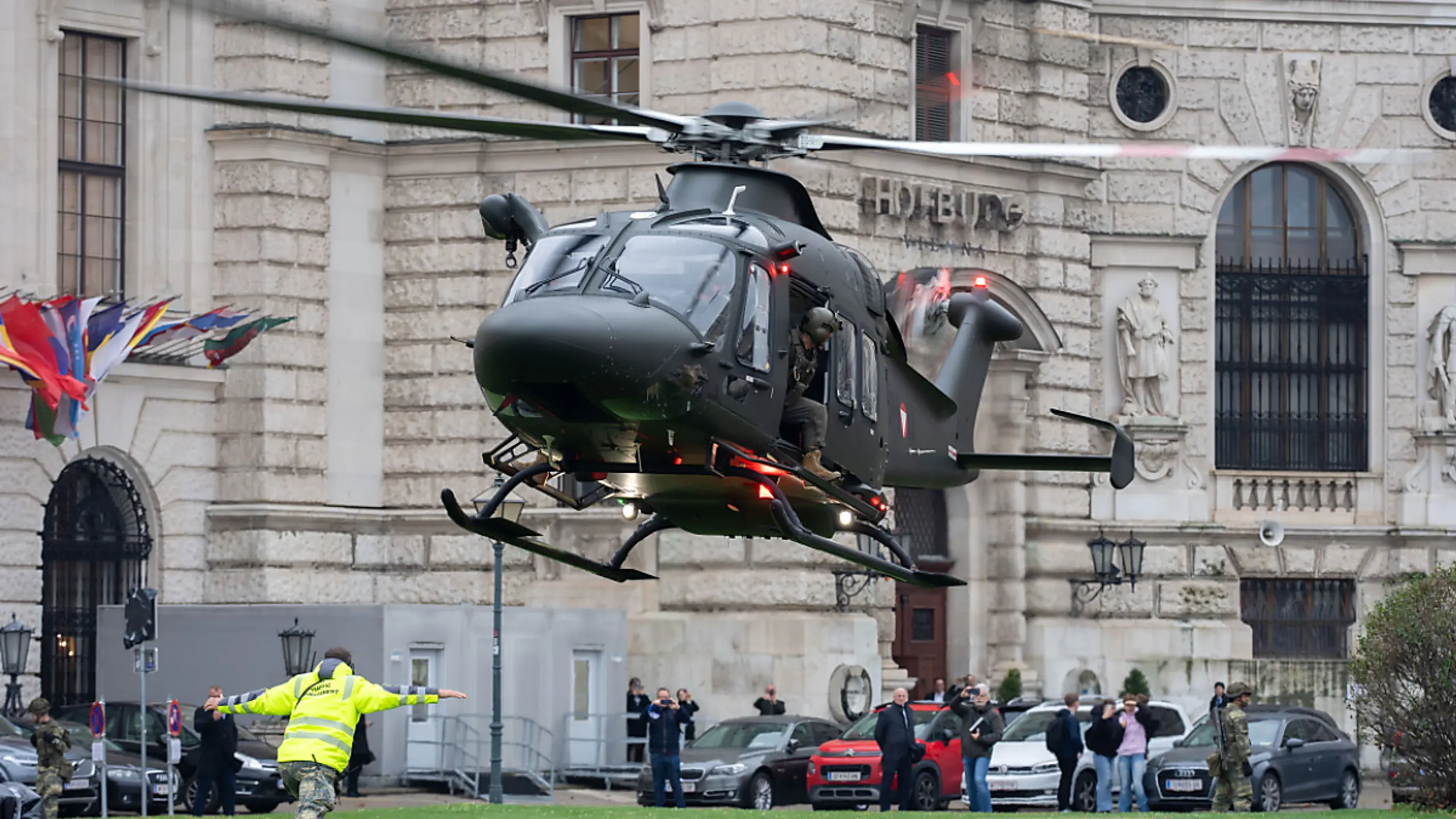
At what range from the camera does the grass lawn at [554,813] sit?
26.5 m

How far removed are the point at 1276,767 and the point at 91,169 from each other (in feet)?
59.7

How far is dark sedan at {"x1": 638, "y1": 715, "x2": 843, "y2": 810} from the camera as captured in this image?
33.2 metres

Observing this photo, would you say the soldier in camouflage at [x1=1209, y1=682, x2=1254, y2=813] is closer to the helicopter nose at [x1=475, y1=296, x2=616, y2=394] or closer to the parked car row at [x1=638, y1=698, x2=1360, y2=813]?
the parked car row at [x1=638, y1=698, x2=1360, y2=813]

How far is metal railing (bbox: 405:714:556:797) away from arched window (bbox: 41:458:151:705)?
16.1 feet

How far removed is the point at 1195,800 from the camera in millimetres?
32781

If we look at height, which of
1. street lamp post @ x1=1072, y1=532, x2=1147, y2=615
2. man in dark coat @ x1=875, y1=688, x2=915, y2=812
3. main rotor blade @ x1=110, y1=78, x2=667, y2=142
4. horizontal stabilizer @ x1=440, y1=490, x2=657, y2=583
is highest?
main rotor blade @ x1=110, y1=78, x2=667, y2=142

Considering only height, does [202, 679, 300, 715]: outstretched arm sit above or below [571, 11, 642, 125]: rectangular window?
below

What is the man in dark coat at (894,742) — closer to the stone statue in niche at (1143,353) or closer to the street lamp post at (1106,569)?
the street lamp post at (1106,569)

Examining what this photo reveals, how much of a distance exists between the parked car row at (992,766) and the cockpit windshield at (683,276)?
13.7m

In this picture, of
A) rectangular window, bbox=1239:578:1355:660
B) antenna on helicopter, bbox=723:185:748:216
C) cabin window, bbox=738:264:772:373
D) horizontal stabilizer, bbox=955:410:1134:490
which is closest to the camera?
cabin window, bbox=738:264:772:373

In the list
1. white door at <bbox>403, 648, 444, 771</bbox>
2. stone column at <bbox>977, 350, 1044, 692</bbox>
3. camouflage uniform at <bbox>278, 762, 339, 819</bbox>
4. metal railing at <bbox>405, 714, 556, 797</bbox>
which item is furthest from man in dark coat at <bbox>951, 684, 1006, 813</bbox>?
camouflage uniform at <bbox>278, 762, 339, 819</bbox>

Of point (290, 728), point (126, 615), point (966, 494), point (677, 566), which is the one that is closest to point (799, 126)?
point (290, 728)

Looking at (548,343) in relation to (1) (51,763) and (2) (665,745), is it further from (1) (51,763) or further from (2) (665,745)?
(2) (665,745)

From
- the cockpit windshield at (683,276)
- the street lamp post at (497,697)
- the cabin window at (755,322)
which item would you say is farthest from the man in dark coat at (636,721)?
the cockpit windshield at (683,276)
